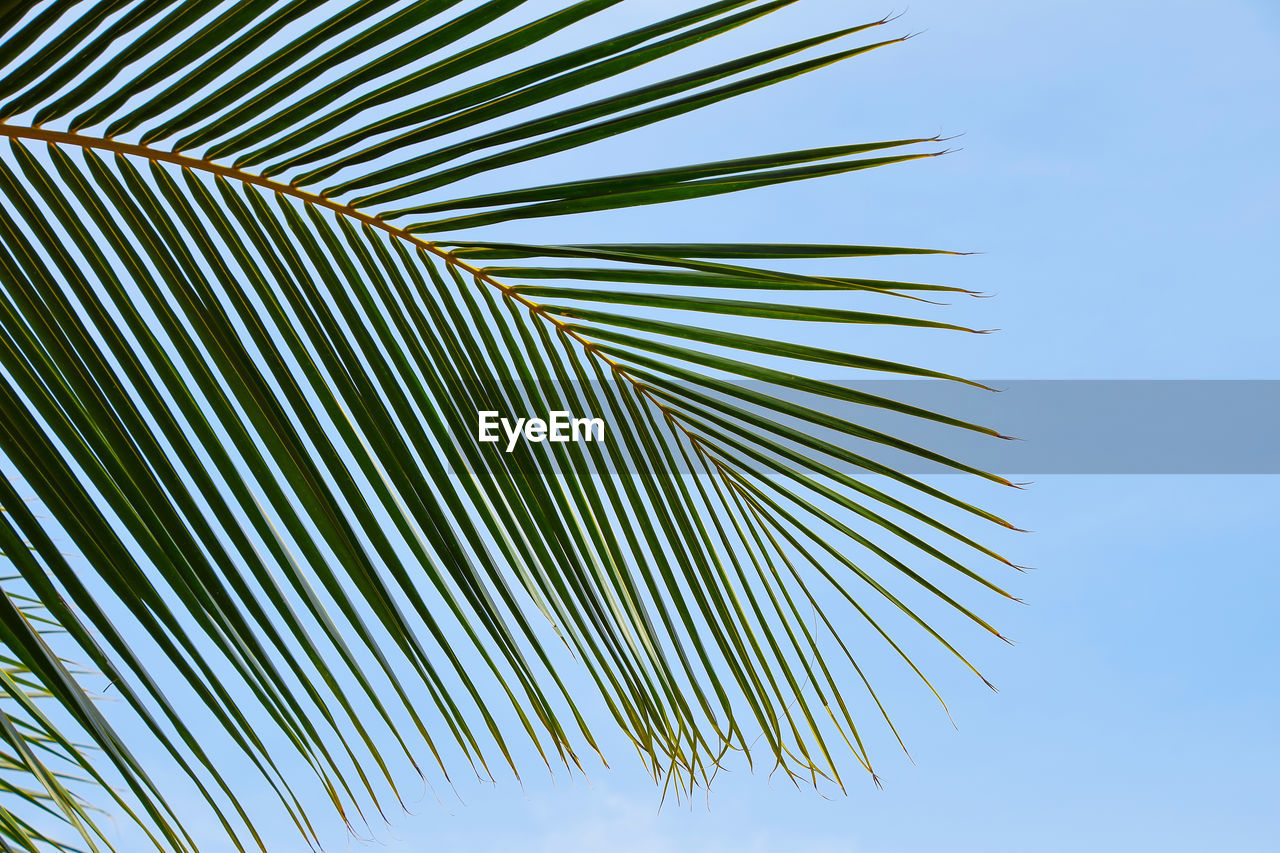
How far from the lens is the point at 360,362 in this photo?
0.86m

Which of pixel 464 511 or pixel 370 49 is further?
pixel 464 511

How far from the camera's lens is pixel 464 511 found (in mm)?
883

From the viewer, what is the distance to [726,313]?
0.91 meters

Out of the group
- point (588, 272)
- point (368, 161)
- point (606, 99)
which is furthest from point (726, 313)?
point (368, 161)

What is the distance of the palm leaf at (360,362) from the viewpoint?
0.72m

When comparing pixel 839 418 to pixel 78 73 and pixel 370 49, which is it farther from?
pixel 78 73

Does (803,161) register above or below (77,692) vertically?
above

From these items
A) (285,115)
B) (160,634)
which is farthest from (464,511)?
(285,115)

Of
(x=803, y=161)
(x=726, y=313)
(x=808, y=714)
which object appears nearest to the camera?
(x=803, y=161)

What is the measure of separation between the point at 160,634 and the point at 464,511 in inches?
10.7

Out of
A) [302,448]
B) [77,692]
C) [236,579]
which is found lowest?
[77,692]

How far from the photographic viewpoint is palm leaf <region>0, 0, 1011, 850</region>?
0.72 m

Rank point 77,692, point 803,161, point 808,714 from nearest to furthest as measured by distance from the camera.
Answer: point 77,692 → point 803,161 → point 808,714

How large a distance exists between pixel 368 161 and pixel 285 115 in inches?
2.9
